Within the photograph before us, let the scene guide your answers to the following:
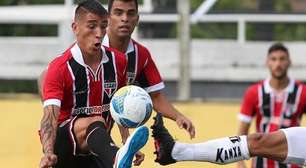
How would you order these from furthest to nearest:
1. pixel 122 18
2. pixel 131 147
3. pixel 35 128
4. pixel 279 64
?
pixel 35 128, pixel 279 64, pixel 122 18, pixel 131 147

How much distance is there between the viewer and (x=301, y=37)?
425 inches

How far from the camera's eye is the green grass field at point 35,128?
30.2 feet

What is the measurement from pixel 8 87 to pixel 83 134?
482 centimetres

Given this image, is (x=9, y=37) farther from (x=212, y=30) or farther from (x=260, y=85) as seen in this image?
(x=260, y=85)

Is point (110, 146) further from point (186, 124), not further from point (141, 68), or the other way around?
point (141, 68)

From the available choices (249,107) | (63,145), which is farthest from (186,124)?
(249,107)

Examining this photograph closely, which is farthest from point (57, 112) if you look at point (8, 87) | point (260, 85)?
point (8, 87)

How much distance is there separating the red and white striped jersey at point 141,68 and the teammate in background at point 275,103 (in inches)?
57.7

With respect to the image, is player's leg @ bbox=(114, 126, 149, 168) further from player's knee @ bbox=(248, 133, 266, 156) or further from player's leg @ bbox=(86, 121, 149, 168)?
player's knee @ bbox=(248, 133, 266, 156)

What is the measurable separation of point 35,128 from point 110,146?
381 cm

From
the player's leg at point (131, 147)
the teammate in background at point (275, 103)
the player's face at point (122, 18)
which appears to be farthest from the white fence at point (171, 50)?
the player's leg at point (131, 147)

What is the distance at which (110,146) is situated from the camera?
5855 mm

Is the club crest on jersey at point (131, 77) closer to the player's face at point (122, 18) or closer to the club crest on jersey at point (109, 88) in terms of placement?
the player's face at point (122, 18)

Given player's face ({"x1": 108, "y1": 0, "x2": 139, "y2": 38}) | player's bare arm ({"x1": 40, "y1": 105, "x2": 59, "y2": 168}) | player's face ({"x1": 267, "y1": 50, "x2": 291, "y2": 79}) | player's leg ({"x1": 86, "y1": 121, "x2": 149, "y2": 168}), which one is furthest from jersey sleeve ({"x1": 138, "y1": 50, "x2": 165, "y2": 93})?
player's face ({"x1": 267, "y1": 50, "x2": 291, "y2": 79})
